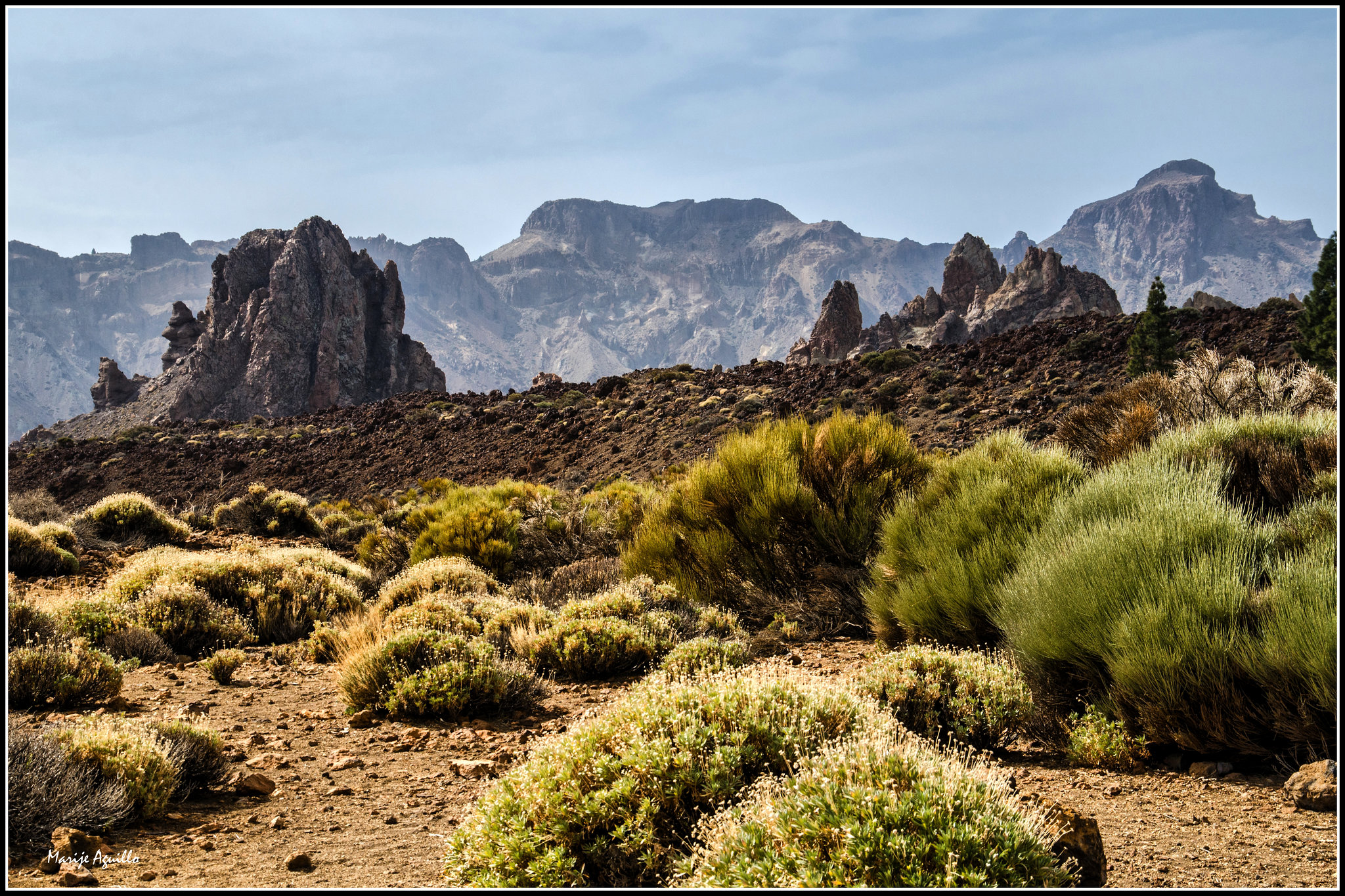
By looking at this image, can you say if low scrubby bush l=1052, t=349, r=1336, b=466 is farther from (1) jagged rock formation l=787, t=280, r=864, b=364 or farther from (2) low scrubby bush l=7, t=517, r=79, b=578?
(1) jagged rock formation l=787, t=280, r=864, b=364

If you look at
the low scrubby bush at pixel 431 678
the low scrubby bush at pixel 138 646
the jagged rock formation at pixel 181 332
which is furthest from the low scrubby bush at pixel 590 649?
the jagged rock formation at pixel 181 332

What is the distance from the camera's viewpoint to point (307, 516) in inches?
703

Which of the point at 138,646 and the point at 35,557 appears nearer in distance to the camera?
the point at 138,646

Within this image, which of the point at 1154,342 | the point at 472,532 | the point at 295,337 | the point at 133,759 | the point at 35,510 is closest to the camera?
the point at 133,759

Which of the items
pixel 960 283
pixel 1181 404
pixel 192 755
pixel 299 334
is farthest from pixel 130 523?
pixel 960 283

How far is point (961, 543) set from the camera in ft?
20.7

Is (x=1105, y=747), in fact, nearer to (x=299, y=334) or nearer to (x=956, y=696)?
(x=956, y=696)

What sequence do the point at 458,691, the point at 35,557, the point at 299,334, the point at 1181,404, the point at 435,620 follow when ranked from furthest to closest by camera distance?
the point at 299,334
the point at 35,557
the point at 1181,404
the point at 435,620
the point at 458,691

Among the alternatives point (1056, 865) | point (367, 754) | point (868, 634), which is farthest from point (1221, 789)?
point (367, 754)

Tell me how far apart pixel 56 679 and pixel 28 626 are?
62.4 inches

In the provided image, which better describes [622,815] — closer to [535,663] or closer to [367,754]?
[367,754]

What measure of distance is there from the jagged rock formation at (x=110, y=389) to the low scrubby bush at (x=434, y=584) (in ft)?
268

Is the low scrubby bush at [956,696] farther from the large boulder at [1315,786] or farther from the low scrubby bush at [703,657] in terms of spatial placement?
the low scrubby bush at [703,657]

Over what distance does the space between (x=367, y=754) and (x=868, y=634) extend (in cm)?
481
